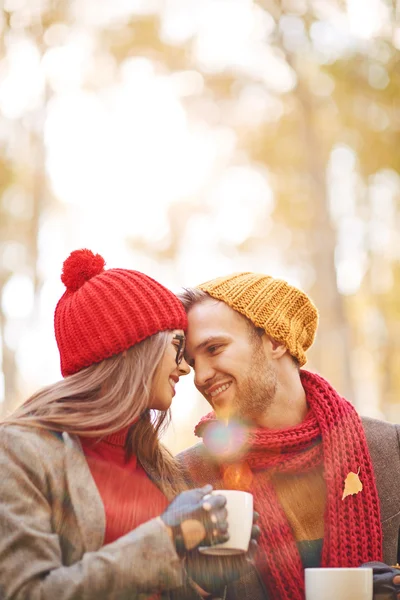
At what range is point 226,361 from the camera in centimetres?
297

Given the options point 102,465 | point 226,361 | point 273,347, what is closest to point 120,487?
point 102,465

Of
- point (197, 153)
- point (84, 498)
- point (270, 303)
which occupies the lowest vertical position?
point (84, 498)

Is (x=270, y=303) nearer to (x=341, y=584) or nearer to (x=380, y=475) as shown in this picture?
(x=380, y=475)

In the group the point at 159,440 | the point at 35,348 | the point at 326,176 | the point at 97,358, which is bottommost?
the point at 159,440

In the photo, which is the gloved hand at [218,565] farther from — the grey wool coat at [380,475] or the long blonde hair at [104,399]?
the grey wool coat at [380,475]

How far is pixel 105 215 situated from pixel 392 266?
13.1ft

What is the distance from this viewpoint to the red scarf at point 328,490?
103 inches

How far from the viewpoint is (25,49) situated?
8016 millimetres

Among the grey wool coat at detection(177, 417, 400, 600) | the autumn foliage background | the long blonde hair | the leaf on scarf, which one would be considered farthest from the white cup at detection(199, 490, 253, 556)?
the autumn foliage background

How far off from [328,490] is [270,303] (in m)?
0.79

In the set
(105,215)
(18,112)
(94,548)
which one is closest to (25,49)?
(18,112)

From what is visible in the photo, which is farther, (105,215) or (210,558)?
(105,215)

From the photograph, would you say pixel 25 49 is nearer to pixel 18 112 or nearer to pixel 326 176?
pixel 18 112

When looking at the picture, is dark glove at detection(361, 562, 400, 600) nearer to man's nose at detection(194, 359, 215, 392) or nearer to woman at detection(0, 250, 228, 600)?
woman at detection(0, 250, 228, 600)
